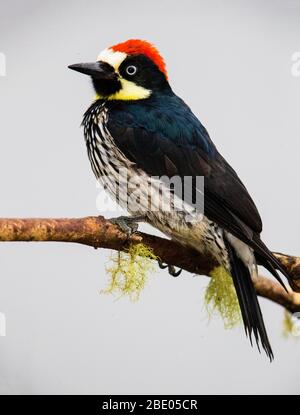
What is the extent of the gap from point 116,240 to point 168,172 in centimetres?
49

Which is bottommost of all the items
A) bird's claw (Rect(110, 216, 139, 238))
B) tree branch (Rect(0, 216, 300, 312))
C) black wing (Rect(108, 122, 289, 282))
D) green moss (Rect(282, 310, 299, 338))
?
green moss (Rect(282, 310, 299, 338))

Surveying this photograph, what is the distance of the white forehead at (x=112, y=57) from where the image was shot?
131 inches

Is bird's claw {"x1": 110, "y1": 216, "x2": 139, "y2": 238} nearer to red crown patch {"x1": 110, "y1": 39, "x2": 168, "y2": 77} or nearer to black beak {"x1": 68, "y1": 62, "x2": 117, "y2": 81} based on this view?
black beak {"x1": 68, "y1": 62, "x2": 117, "y2": 81}

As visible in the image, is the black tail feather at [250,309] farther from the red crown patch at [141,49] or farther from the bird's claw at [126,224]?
the red crown patch at [141,49]

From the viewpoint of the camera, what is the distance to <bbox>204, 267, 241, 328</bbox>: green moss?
3.23 meters

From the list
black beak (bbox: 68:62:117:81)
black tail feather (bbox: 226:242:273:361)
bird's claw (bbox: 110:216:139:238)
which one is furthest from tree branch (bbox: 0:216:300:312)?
black beak (bbox: 68:62:117:81)

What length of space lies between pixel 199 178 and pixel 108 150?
0.45 meters

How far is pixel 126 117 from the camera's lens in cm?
321

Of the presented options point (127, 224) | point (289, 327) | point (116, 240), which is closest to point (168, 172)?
point (127, 224)

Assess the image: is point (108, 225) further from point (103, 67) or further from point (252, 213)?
point (103, 67)

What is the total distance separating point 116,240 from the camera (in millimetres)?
2750

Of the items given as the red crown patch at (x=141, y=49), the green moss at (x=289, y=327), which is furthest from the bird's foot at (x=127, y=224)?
the green moss at (x=289, y=327)

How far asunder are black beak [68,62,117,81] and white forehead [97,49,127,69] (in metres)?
0.02

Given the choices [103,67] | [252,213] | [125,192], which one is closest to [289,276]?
[252,213]
